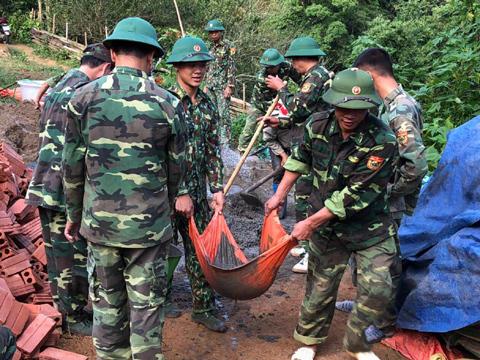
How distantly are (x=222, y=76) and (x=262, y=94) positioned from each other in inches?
130

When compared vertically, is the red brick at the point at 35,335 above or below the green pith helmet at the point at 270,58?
below

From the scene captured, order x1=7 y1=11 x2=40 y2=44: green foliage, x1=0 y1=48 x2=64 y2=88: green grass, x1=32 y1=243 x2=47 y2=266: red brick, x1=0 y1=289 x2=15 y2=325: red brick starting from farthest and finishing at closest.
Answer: x1=7 y1=11 x2=40 y2=44: green foliage → x1=0 y1=48 x2=64 y2=88: green grass → x1=32 y1=243 x2=47 y2=266: red brick → x1=0 y1=289 x2=15 y2=325: red brick

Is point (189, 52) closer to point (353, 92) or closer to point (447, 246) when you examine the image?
point (353, 92)

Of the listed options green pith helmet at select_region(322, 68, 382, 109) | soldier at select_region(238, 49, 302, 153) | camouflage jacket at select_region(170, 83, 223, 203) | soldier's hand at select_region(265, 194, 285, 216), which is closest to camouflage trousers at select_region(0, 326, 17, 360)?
camouflage jacket at select_region(170, 83, 223, 203)

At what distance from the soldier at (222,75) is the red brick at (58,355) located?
6.37 metres

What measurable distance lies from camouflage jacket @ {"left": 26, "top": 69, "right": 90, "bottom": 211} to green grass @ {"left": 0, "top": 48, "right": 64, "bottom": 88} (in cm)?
887

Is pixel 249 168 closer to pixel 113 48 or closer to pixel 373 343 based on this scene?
pixel 373 343

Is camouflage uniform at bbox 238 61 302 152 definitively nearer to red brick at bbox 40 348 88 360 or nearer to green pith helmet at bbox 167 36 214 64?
green pith helmet at bbox 167 36 214 64

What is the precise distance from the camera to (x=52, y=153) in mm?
3164

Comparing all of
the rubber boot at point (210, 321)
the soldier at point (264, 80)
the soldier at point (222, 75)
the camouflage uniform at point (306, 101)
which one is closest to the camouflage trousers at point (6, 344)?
the rubber boot at point (210, 321)

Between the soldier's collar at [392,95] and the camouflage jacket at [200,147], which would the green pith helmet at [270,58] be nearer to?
the camouflage jacket at [200,147]

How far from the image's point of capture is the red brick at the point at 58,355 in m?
2.91

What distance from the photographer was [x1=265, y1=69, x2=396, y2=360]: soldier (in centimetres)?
271

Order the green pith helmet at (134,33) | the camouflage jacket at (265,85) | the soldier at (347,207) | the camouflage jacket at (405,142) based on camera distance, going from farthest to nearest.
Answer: the camouflage jacket at (265,85)
the camouflage jacket at (405,142)
the soldier at (347,207)
the green pith helmet at (134,33)
